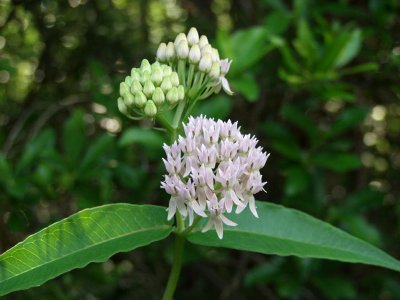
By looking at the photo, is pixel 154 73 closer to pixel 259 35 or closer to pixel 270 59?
pixel 259 35

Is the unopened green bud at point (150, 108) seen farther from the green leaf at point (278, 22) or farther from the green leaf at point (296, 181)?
the green leaf at point (278, 22)

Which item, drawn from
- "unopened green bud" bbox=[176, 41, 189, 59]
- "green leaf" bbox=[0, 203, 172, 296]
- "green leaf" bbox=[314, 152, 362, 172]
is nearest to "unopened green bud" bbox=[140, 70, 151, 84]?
"unopened green bud" bbox=[176, 41, 189, 59]

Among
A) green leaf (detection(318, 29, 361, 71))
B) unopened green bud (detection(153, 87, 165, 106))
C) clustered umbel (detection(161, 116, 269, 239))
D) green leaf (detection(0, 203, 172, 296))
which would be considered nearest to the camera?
green leaf (detection(0, 203, 172, 296))

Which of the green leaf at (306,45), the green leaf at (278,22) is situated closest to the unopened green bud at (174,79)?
the green leaf at (306,45)

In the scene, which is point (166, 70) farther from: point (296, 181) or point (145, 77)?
point (296, 181)

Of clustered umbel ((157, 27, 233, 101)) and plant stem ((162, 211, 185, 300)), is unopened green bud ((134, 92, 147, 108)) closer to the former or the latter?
clustered umbel ((157, 27, 233, 101))

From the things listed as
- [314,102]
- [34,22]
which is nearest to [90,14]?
[34,22]
